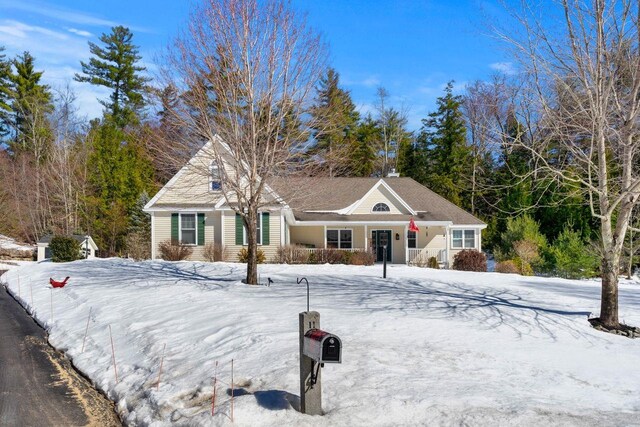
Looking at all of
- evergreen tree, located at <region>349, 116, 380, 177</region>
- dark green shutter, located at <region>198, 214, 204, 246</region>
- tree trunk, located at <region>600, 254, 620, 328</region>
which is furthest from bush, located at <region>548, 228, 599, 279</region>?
evergreen tree, located at <region>349, 116, 380, 177</region>

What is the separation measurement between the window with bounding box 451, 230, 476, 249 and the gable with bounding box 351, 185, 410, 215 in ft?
10.5

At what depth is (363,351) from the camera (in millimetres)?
7996

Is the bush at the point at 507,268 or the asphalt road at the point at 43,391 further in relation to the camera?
the bush at the point at 507,268

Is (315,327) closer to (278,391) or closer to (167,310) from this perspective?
(278,391)

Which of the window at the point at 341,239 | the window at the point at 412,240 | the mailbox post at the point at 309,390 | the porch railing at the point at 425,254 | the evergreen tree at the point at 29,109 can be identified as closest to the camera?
the mailbox post at the point at 309,390

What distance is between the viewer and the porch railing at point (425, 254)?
28.1 meters

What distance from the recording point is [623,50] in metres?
11.0

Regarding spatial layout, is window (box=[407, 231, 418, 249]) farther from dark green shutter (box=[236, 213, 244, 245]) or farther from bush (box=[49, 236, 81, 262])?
bush (box=[49, 236, 81, 262])

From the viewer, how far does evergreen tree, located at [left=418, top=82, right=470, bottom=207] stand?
1661 inches

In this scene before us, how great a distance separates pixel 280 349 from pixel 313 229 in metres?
21.0

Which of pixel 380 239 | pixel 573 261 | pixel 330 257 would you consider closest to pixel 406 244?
pixel 380 239

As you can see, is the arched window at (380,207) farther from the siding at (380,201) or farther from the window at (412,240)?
the window at (412,240)

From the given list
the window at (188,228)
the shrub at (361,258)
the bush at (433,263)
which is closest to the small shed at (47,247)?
the window at (188,228)

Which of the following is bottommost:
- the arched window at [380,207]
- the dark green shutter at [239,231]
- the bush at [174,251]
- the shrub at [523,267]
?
the shrub at [523,267]
